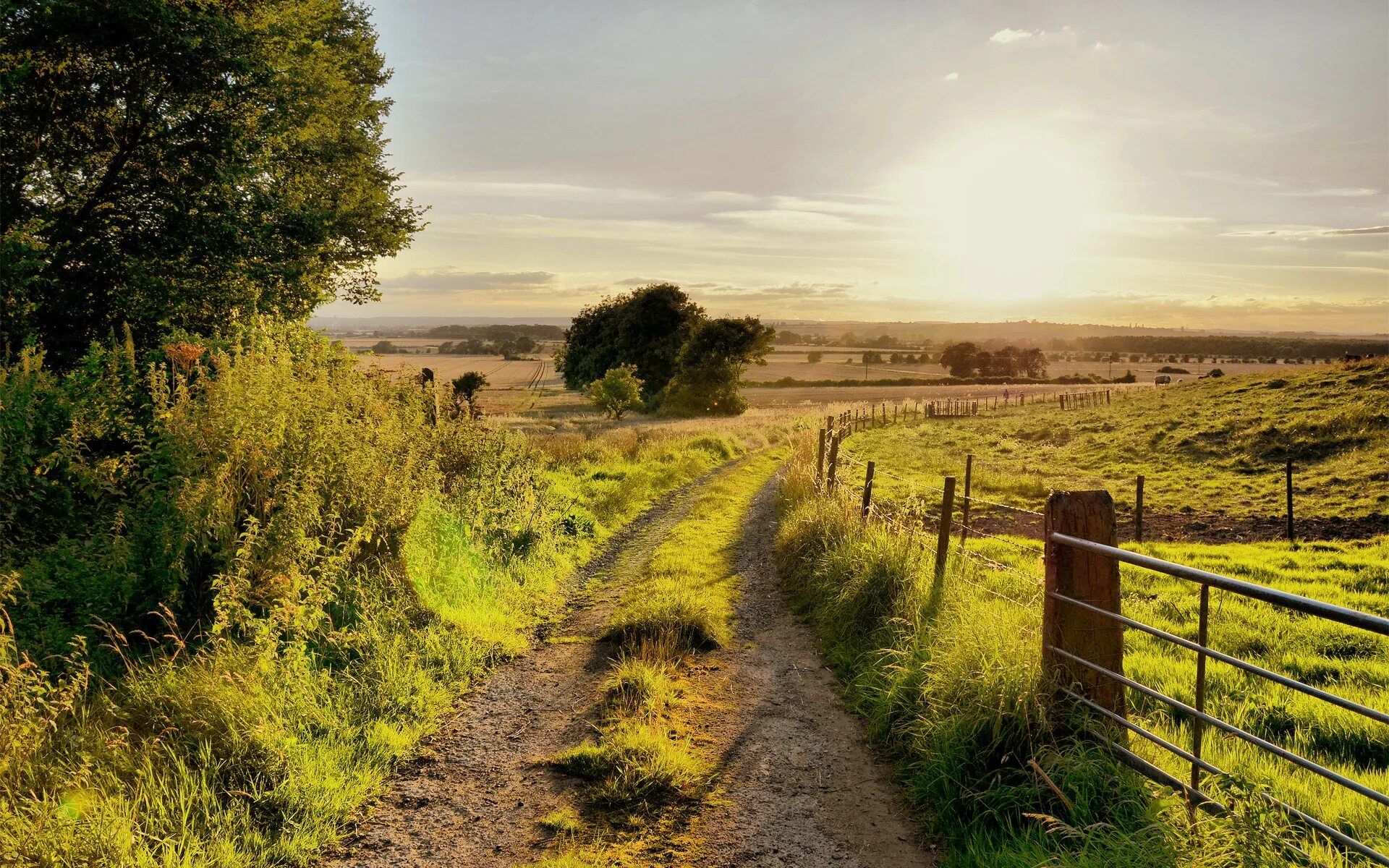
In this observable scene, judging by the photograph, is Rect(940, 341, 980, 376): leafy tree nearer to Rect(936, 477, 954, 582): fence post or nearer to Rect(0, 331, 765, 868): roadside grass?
Rect(936, 477, 954, 582): fence post

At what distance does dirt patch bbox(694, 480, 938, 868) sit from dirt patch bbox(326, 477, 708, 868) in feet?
3.90

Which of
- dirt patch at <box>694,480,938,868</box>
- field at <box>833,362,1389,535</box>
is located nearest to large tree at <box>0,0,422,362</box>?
dirt patch at <box>694,480,938,868</box>

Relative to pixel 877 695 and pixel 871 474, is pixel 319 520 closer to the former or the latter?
pixel 877 695

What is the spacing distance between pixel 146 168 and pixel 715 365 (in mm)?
43783

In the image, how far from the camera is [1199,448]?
31.9m

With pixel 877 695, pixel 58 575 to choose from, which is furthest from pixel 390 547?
pixel 877 695

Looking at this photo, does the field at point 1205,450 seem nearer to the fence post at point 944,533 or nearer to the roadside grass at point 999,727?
the fence post at point 944,533

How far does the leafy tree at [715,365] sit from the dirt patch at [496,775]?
47.4 metres

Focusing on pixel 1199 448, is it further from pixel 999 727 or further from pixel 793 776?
pixel 793 776

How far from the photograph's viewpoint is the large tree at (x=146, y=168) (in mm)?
12633

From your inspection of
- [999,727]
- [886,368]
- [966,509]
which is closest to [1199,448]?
[966,509]

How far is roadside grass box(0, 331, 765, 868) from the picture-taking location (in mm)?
4484

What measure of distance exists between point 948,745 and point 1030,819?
80 cm

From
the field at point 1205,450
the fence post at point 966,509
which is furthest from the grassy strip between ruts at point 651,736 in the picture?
the field at point 1205,450
